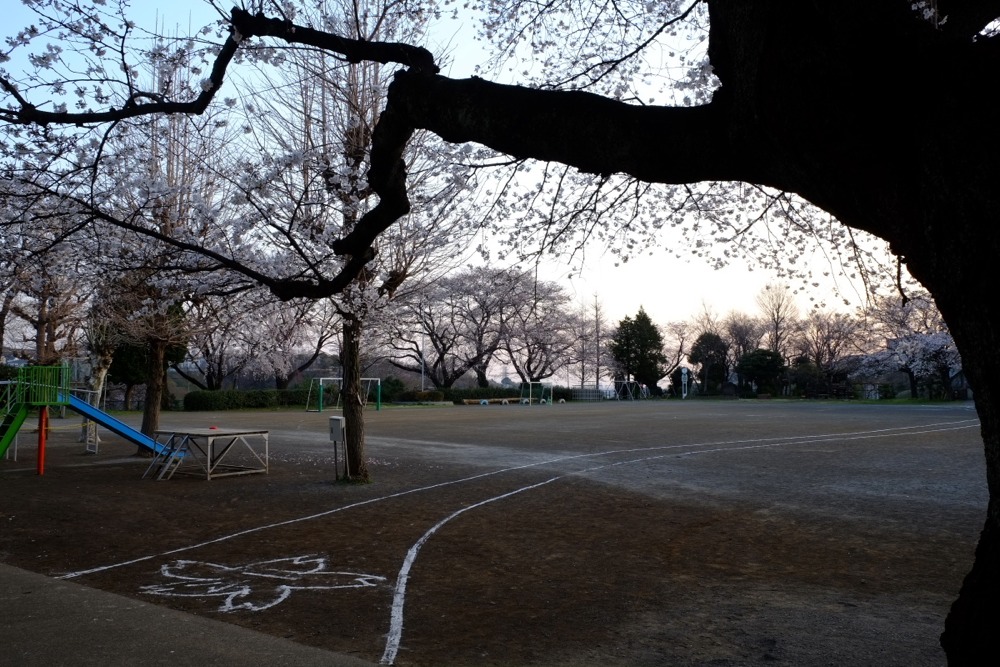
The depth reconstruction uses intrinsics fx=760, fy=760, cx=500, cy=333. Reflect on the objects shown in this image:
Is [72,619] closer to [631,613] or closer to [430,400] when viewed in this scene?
[631,613]

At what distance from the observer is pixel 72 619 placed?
14.8 ft

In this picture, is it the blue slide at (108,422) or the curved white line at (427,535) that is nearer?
Answer: the curved white line at (427,535)

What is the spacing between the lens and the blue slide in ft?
44.2

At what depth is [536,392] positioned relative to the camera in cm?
5297

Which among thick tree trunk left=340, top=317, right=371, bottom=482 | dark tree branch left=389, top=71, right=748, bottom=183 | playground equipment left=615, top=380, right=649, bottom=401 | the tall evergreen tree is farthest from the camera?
the tall evergreen tree

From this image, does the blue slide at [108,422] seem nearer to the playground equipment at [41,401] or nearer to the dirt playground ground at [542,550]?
the playground equipment at [41,401]

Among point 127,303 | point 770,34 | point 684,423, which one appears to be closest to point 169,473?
point 127,303

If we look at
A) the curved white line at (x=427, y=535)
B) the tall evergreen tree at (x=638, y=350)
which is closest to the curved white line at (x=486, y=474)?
the curved white line at (x=427, y=535)

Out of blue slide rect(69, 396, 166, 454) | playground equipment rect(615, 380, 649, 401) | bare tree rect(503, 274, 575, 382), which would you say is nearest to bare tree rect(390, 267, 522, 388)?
bare tree rect(503, 274, 575, 382)

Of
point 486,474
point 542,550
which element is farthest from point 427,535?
point 486,474

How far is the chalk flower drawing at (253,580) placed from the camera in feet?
19.1

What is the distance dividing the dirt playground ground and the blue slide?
0.60m

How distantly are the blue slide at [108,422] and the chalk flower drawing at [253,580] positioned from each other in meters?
7.77

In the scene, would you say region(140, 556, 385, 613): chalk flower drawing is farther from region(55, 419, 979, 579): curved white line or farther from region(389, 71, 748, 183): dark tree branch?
region(389, 71, 748, 183): dark tree branch
